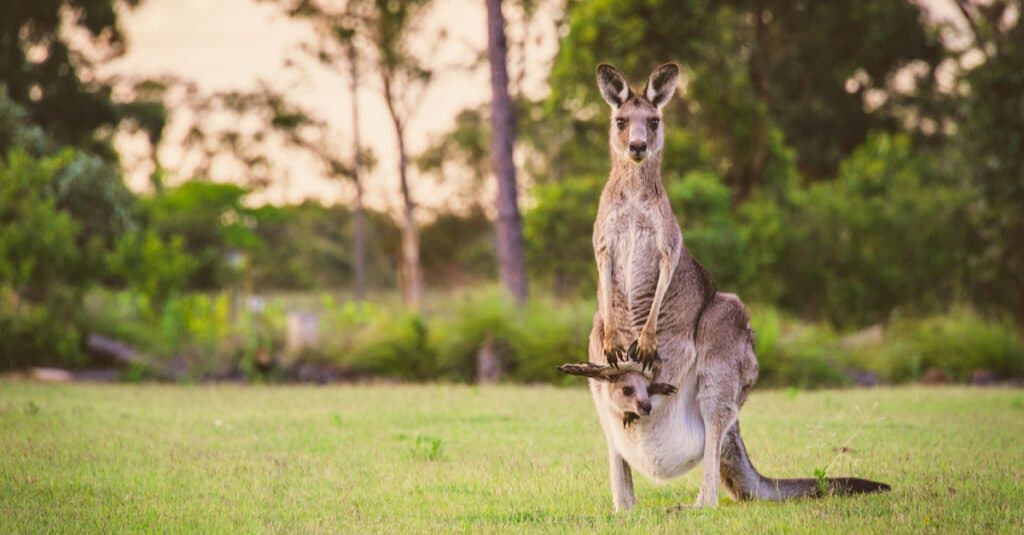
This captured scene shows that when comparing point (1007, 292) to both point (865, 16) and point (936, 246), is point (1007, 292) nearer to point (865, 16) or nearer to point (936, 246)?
point (936, 246)

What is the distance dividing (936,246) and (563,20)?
957cm

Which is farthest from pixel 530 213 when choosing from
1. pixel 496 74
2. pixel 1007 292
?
pixel 1007 292

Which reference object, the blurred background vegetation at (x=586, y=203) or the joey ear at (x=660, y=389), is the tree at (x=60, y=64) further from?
the joey ear at (x=660, y=389)

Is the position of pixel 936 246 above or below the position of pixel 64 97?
below

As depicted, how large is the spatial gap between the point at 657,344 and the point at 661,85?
1.46 metres

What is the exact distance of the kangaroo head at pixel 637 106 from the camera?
632 centimetres

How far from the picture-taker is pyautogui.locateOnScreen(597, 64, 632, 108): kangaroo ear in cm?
641

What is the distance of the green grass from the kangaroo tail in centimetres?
14

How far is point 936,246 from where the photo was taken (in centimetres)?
2369

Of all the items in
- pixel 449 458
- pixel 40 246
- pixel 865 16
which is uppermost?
pixel 865 16

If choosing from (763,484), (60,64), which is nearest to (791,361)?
(763,484)

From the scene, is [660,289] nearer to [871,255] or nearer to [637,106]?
[637,106]

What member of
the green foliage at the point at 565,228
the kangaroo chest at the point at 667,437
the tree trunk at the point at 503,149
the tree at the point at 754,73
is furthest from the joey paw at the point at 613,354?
the green foliage at the point at 565,228

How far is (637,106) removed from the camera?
637cm
